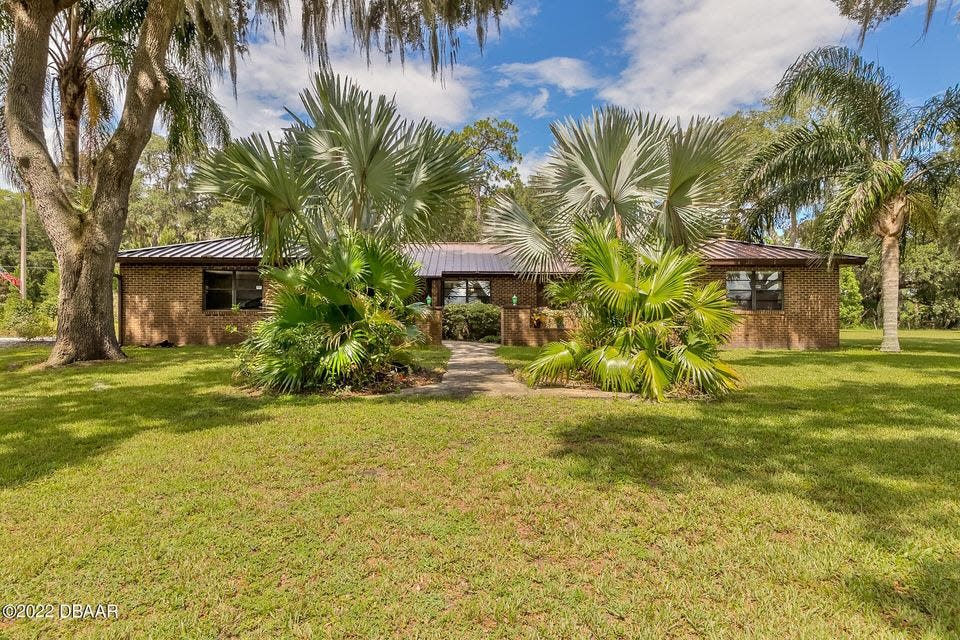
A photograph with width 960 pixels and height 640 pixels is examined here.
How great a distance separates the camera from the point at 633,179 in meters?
7.52

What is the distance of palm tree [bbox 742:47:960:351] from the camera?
12000 mm

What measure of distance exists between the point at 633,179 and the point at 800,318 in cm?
1070

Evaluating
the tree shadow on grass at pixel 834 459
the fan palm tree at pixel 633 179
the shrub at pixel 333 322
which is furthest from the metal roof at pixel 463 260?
the tree shadow on grass at pixel 834 459

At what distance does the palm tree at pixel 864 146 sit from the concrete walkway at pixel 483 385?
9831 millimetres

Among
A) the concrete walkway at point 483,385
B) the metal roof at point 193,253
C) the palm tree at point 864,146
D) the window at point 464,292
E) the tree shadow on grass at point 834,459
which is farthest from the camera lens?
the window at point 464,292

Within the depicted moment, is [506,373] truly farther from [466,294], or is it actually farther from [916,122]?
[916,122]

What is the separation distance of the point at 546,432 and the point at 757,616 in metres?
2.75

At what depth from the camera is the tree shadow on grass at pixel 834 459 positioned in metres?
2.18

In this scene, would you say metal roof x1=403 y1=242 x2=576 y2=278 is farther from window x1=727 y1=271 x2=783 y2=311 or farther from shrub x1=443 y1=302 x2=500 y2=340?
window x1=727 y1=271 x2=783 y2=311

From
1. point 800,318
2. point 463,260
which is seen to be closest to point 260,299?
point 463,260

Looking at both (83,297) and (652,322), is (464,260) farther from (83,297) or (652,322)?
(652,322)

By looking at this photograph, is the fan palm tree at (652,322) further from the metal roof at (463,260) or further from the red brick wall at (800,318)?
the red brick wall at (800,318)

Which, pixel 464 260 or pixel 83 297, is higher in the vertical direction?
pixel 464 260

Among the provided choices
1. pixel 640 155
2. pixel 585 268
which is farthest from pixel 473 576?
pixel 640 155
